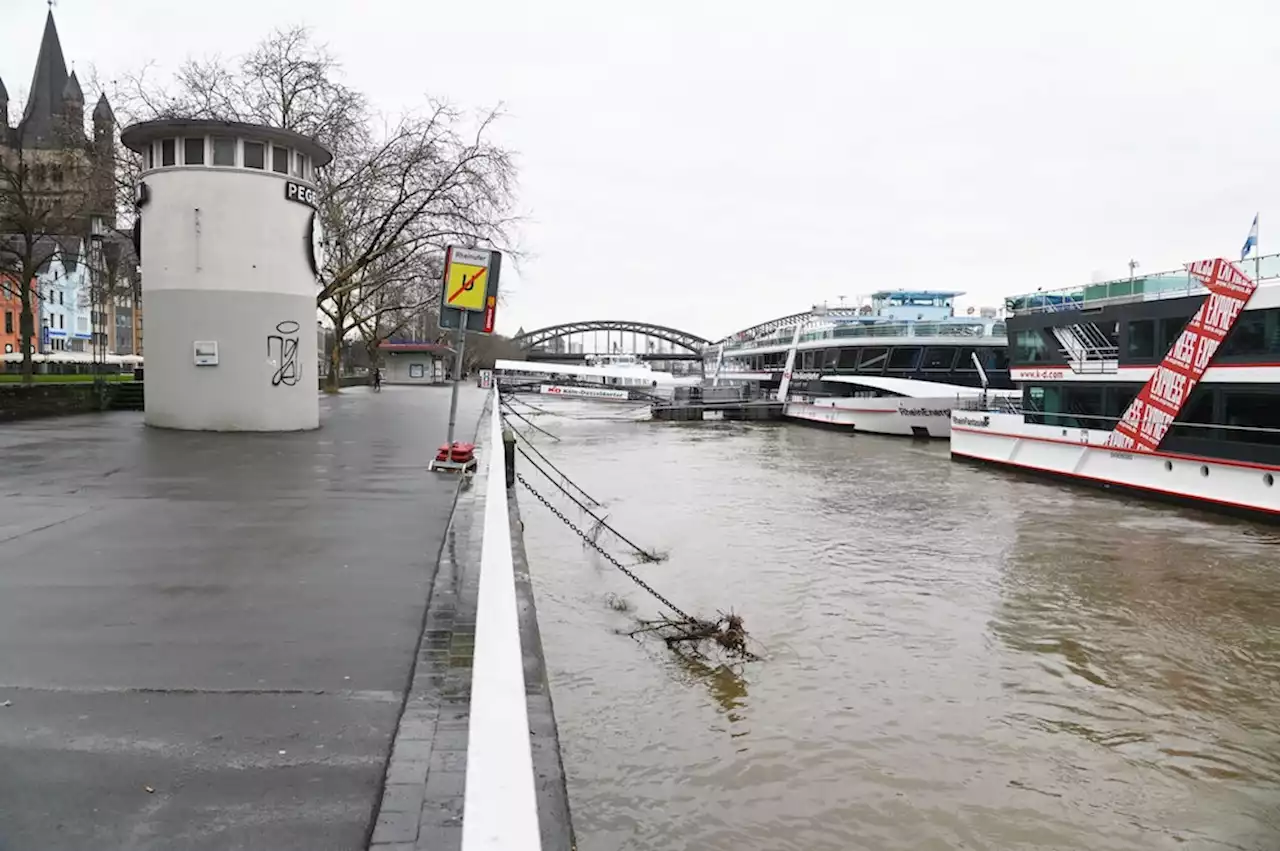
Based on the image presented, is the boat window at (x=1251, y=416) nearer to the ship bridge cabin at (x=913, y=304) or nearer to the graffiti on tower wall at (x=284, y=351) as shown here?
the graffiti on tower wall at (x=284, y=351)

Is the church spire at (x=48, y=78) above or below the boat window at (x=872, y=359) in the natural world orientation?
above

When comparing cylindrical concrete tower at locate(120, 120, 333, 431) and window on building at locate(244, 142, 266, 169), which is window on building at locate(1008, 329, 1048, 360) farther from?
window on building at locate(244, 142, 266, 169)

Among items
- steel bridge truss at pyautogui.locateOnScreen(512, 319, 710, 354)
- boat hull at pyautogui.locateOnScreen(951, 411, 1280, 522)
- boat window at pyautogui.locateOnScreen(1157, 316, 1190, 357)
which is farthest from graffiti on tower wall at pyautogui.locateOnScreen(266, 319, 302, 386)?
steel bridge truss at pyautogui.locateOnScreen(512, 319, 710, 354)

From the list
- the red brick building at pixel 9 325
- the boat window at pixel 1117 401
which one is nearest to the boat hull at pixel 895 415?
the boat window at pixel 1117 401

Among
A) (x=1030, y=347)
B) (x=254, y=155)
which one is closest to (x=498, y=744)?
(x=254, y=155)

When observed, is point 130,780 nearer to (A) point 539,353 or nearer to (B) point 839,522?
(B) point 839,522

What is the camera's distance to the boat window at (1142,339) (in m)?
21.6

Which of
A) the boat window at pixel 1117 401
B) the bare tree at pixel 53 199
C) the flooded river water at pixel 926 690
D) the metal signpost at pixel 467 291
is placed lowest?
the flooded river water at pixel 926 690

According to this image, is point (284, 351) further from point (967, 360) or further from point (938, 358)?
point (967, 360)

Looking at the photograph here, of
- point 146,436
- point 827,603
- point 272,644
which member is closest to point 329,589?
point 272,644

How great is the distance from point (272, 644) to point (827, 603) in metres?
7.45

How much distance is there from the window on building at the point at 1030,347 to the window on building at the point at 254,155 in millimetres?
20992

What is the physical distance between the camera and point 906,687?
8008 millimetres

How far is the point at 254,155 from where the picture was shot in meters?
15.4
